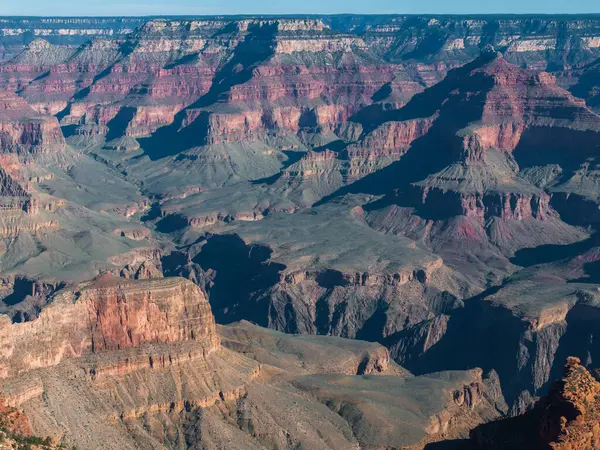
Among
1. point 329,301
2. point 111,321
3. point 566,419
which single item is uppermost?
point 566,419

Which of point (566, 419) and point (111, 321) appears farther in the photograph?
point (111, 321)

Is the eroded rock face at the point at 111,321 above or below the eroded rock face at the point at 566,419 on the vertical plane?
below

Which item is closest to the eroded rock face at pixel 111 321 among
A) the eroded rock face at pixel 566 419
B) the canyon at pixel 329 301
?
the canyon at pixel 329 301

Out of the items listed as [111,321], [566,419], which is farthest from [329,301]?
[566,419]

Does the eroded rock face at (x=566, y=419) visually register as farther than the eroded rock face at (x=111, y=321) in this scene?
No

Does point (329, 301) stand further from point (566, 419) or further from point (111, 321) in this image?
point (566, 419)

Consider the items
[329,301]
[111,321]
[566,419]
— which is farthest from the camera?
[329,301]

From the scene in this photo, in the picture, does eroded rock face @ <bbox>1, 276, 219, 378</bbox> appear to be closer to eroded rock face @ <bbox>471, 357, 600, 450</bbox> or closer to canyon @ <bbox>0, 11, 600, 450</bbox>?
canyon @ <bbox>0, 11, 600, 450</bbox>

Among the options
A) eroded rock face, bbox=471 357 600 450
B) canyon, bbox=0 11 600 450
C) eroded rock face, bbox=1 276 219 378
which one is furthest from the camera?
canyon, bbox=0 11 600 450

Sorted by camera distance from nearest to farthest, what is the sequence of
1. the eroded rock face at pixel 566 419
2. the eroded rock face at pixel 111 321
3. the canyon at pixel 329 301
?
the eroded rock face at pixel 566 419 < the eroded rock face at pixel 111 321 < the canyon at pixel 329 301

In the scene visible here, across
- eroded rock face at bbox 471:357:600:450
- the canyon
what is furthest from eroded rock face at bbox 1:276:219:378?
eroded rock face at bbox 471:357:600:450

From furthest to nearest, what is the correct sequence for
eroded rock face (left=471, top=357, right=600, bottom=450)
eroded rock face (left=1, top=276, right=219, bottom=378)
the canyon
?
the canyon, eroded rock face (left=1, top=276, right=219, bottom=378), eroded rock face (left=471, top=357, right=600, bottom=450)

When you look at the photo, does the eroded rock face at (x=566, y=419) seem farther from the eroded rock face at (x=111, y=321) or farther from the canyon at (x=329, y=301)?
the eroded rock face at (x=111, y=321)

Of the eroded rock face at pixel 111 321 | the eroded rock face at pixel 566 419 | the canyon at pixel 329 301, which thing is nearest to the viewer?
the eroded rock face at pixel 566 419
